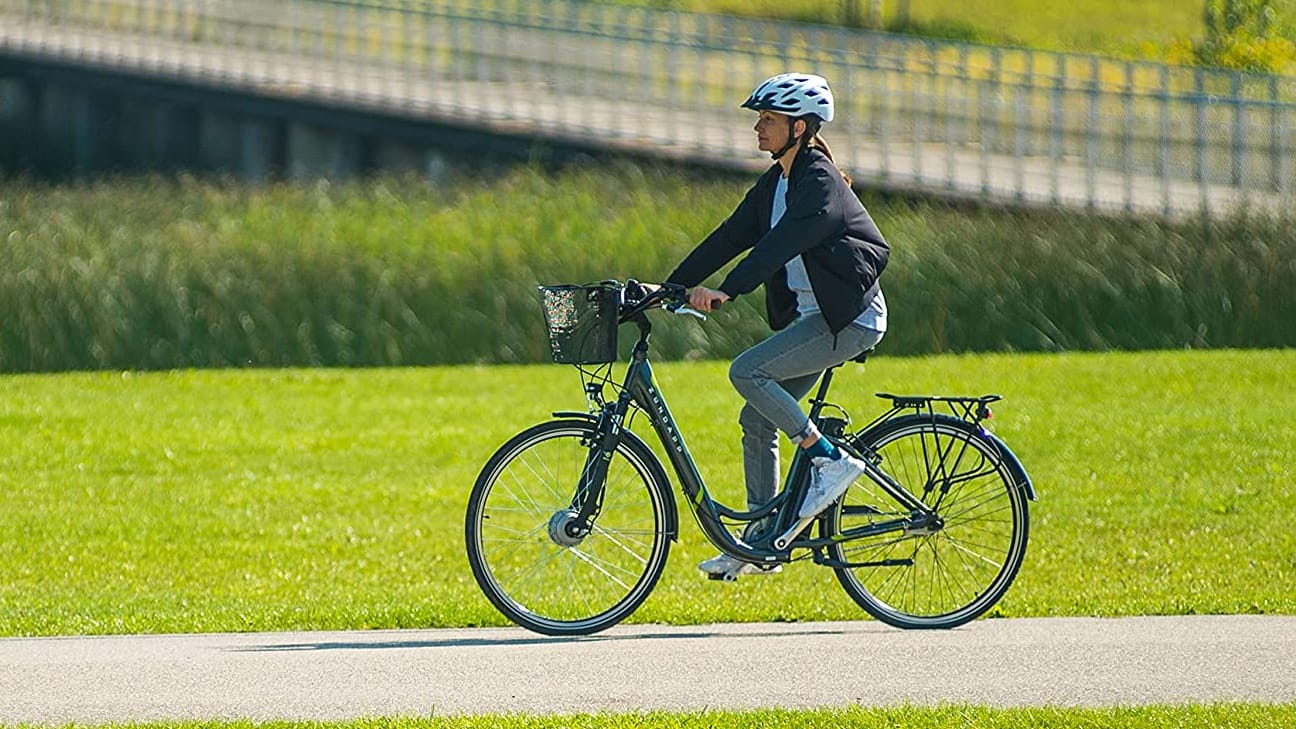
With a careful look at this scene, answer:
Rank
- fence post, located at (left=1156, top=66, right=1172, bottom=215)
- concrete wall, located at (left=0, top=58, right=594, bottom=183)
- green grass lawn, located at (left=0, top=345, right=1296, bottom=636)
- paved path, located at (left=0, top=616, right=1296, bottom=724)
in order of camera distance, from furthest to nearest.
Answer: concrete wall, located at (left=0, top=58, right=594, bottom=183)
fence post, located at (left=1156, top=66, right=1172, bottom=215)
green grass lawn, located at (left=0, top=345, right=1296, bottom=636)
paved path, located at (left=0, top=616, right=1296, bottom=724)

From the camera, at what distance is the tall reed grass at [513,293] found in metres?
18.0

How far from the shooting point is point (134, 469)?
1297cm

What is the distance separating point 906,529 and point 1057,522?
3.07 meters

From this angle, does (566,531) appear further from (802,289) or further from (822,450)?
(802,289)

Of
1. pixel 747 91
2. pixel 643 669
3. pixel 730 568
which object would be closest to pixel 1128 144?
pixel 747 91

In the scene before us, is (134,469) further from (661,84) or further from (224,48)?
(224,48)

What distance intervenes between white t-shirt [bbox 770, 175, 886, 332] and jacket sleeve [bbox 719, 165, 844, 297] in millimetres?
197

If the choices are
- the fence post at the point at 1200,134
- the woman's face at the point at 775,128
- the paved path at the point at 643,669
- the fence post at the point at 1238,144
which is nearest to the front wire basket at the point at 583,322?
the woman's face at the point at 775,128

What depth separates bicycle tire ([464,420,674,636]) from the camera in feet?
25.4

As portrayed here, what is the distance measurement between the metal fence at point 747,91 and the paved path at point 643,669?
12.9m

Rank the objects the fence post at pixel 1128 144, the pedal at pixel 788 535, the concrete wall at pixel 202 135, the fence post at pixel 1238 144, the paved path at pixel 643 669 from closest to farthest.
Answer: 1. the paved path at pixel 643 669
2. the pedal at pixel 788 535
3. the fence post at pixel 1128 144
4. the fence post at pixel 1238 144
5. the concrete wall at pixel 202 135

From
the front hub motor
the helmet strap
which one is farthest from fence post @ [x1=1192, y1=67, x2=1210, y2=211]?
the front hub motor

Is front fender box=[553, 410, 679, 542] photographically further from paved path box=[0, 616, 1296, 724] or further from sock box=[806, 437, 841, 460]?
sock box=[806, 437, 841, 460]

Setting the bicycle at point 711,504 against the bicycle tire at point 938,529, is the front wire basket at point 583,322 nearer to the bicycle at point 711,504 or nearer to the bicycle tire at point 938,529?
the bicycle at point 711,504
